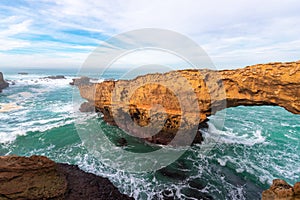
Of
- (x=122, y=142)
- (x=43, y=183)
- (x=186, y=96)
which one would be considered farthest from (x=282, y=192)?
(x=122, y=142)

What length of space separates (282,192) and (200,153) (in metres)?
7.65

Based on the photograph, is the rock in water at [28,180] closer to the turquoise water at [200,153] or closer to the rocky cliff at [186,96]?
the turquoise water at [200,153]

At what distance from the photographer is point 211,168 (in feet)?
39.3

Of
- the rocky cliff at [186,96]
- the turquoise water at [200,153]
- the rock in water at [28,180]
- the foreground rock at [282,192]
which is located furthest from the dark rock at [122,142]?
the foreground rock at [282,192]

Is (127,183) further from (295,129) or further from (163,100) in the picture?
(295,129)

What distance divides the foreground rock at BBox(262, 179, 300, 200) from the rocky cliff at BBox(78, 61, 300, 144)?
4842 mm

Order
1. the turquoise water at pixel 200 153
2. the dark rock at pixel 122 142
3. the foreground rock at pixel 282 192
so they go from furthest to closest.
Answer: the dark rock at pixel 122 142 < the turquoise water at pixel 200 153 < the foreground rock at pixel 282 192

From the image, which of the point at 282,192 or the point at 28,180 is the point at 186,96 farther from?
the point at 28,180

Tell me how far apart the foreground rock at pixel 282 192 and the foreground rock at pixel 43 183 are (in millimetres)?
6698

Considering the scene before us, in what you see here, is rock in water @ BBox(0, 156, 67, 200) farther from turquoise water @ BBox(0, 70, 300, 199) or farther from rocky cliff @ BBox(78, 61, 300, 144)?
rocky cliff @ BBox(78, 61, 300, 144)

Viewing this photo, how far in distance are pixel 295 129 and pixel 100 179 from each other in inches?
780

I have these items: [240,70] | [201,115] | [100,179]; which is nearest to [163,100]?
[201,115]

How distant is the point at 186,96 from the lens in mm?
13219

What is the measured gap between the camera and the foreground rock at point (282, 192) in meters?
5.99
